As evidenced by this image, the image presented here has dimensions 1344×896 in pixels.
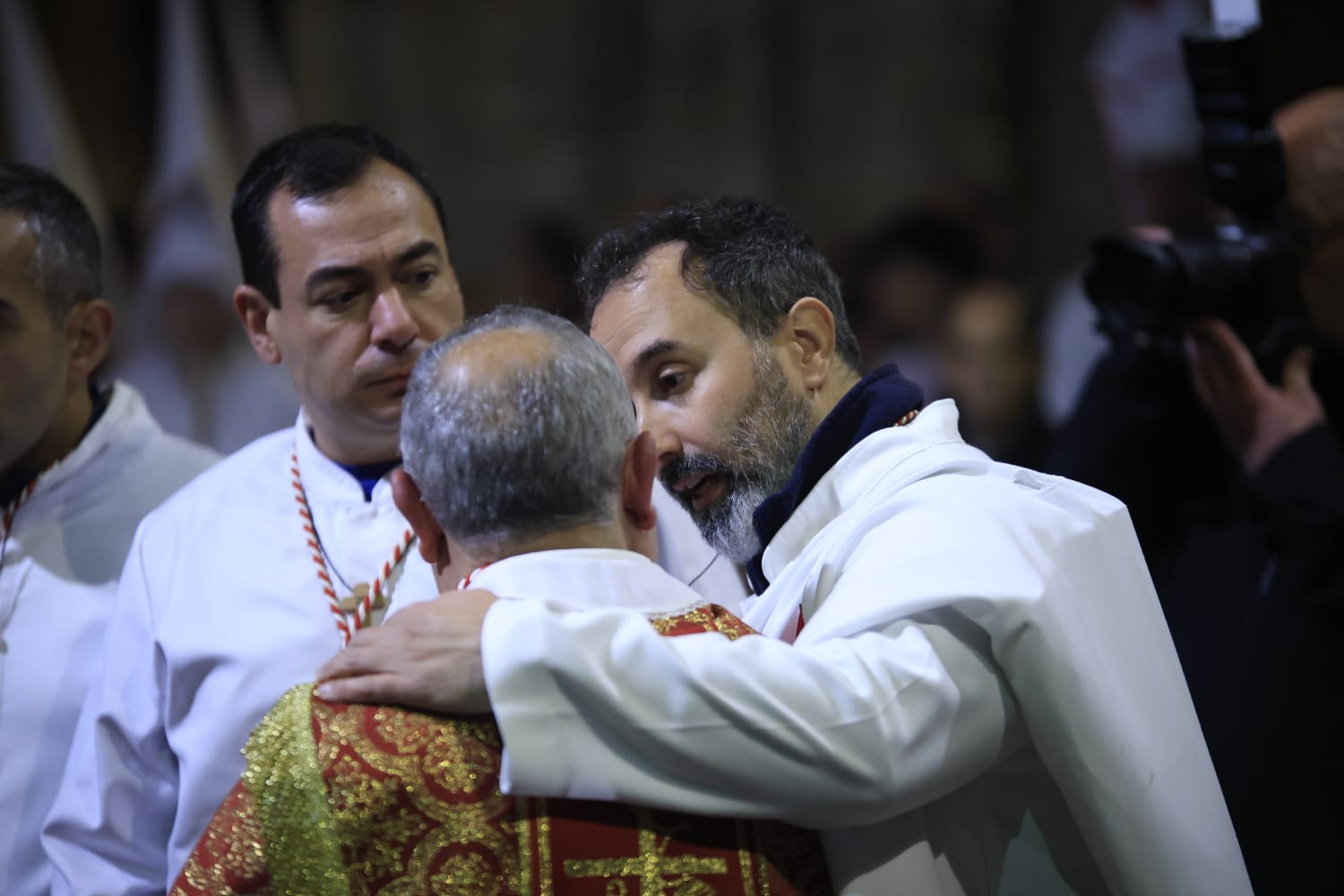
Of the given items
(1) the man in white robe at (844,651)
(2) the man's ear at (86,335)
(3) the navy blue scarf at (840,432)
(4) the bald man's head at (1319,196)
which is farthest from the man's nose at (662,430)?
(4) the bald man's head at (1319,196)

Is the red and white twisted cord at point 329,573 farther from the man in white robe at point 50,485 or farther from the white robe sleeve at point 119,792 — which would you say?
the man in white robe at point 50,485

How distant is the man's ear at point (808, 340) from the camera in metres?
2.63

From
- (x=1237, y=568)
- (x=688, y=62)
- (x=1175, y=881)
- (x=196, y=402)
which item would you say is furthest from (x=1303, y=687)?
(x=688, y=62)

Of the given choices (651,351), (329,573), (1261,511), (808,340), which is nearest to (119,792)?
(329,573)

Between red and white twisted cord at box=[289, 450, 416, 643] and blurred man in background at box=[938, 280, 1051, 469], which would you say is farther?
blurred man in background at box=[938, 280, 1051, 469]

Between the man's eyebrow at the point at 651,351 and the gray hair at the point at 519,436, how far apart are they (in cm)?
56

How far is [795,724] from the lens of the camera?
74.0 inches

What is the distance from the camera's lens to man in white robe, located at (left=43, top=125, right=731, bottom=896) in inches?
106

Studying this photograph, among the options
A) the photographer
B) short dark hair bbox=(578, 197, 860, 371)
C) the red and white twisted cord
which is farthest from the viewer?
the photographer

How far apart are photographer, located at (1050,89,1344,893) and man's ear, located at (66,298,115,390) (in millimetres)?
2161

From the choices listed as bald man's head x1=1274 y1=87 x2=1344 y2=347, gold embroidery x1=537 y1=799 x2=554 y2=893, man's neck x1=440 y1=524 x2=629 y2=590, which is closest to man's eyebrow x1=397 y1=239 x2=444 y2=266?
man's neck x1=440 y1=524 x2=629 y2=590

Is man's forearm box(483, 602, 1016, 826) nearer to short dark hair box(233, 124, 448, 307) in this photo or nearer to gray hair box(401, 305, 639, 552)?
gray hair box(401, 305, 639, 552)

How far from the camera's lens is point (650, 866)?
6.26 feet

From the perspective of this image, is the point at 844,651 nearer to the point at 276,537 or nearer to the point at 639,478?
the point at 639,478
